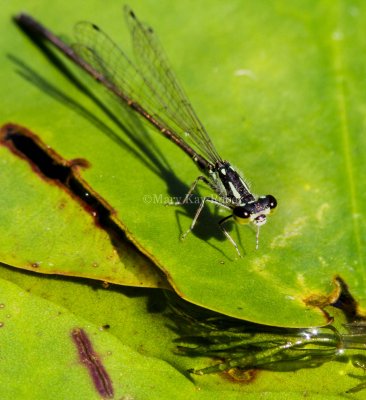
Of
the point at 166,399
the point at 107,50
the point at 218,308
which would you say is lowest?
the point at 166,399

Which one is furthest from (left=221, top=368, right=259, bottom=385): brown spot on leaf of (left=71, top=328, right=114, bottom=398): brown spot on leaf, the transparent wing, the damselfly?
the transparent wing

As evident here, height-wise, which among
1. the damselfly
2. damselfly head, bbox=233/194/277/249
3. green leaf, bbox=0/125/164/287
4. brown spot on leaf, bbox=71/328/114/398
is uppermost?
the damselfly

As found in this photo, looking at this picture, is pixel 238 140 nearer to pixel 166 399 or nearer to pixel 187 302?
pixel 187 302

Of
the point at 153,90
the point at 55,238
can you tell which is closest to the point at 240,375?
the point at 55,238

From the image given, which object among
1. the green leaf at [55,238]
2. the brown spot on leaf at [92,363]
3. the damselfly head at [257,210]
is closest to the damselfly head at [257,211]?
the damselfly head at [257,210]

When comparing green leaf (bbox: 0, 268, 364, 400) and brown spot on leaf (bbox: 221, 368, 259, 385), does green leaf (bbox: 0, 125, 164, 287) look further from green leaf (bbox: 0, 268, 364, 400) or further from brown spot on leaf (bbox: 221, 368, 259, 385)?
brown spot on leaf (bbox: 221, 368, 259, 385)

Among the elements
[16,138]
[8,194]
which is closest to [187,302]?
[8,194]
